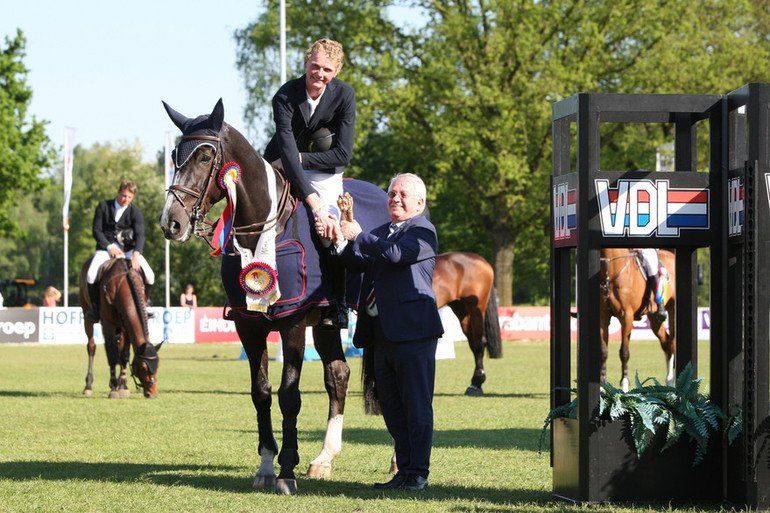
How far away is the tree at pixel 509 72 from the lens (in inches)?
1502

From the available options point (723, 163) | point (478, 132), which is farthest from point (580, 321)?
point (478, 132)

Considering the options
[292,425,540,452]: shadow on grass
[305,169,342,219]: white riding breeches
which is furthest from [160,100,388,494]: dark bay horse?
[292,425,540,452]: shadow on grass

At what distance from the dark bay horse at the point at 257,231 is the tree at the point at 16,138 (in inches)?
1376

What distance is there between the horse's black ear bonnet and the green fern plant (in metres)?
2.95

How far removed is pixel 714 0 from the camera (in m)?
41.4

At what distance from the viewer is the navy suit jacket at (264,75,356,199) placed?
7.80 meters

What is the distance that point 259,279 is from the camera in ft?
24.7

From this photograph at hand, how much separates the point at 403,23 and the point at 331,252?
33.8m

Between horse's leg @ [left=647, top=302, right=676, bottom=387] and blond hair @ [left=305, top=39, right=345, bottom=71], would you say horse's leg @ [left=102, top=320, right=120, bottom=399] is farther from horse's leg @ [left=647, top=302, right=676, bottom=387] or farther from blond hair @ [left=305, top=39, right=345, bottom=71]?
blond hair @ [left=305, top=39, right=345, bottom=71]

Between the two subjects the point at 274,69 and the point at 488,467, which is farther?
the point at 274,69

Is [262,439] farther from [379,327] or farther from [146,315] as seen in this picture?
[146,315]

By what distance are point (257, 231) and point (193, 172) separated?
62 cm

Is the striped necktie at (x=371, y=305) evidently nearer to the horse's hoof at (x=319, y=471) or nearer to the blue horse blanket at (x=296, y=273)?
→ the blue horse blanket at (x=296, y=273)

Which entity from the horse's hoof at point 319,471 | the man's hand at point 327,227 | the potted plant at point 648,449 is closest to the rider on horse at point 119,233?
the horse's hoof at point 319,471
